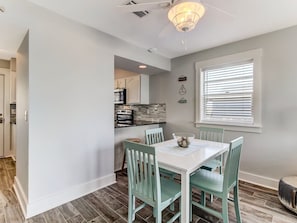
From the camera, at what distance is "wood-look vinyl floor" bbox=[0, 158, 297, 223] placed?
1888 mm

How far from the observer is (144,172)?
5.11ft

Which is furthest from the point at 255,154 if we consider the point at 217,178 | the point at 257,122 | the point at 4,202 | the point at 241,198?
the point at 4,202

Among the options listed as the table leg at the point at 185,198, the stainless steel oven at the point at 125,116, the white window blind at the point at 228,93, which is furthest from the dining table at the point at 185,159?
the stainless steel oven at the point at 125,116

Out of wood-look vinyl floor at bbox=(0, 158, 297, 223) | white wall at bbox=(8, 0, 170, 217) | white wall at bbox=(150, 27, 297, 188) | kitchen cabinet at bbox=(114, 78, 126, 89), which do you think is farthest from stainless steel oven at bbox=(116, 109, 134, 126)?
white wall at bbox=(150, 27, 297, 188)

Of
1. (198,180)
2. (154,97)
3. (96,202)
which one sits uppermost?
(154,97)

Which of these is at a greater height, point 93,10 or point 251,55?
point 93,10

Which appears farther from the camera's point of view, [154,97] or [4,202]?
[154,97]

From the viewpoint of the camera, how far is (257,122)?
2.79 meters

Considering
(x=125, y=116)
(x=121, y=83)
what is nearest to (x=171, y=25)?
(x=121, y=83)

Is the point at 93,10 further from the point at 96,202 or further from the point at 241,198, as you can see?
the point at 241,198

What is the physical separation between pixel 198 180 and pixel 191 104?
2088 millimetres

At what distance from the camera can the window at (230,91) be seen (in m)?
2.82

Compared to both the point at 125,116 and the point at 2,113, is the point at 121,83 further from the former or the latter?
the point at 2,113

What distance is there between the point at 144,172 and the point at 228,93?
2430 mm
